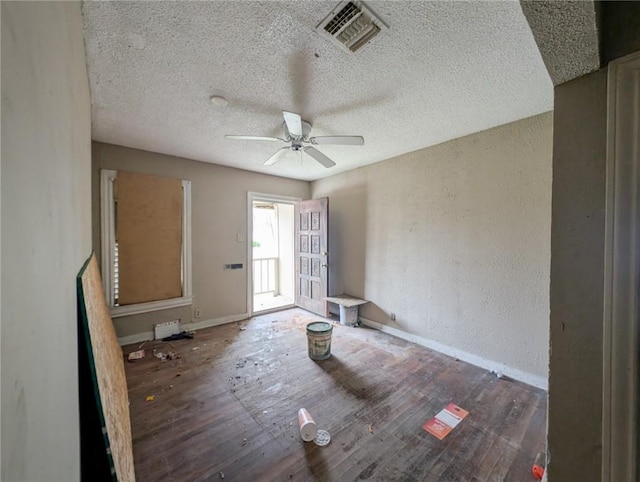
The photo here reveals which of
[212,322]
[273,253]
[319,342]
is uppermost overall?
[273,253]

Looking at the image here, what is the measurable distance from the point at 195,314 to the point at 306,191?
112 inches

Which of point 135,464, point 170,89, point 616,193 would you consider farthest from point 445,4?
point 135,464

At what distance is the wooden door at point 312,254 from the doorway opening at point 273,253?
93 centimetres

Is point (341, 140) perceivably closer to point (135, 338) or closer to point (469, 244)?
point (469, 244)

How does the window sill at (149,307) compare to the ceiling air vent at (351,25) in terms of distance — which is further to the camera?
the window sill at (149,307)

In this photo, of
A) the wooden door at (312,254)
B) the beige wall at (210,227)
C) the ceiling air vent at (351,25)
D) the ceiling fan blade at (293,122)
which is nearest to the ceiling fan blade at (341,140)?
the ceiling fan blade at (293,122)

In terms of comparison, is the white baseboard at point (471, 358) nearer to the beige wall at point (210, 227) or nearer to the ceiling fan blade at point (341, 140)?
the beige wall at point (210, 227)

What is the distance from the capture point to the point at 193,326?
3.56 metres

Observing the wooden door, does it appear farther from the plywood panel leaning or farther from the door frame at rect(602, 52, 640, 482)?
the door frame at rect(602, 52, 640, 482)

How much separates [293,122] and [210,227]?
7.81ft

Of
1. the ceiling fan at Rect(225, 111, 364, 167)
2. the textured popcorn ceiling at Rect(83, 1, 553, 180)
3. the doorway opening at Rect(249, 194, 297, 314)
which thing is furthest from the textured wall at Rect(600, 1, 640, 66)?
the doorway opening at Rect(249, 194, 297, 314)

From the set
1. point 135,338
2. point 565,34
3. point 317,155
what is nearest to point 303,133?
point 317,155

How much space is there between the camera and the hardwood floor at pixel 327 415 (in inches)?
59.6

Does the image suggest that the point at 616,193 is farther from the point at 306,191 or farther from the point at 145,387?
the point at 306,191
